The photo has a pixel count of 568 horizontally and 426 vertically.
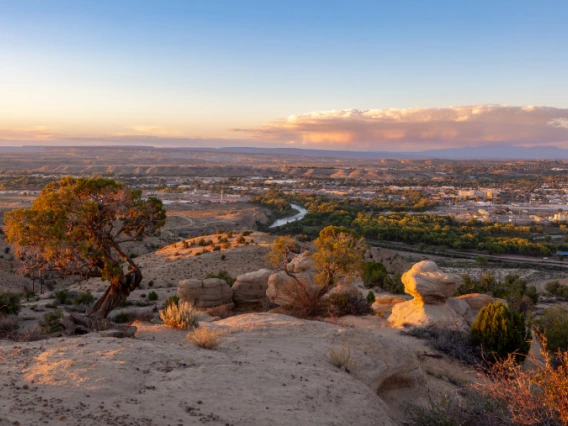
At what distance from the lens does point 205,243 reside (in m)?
39.5

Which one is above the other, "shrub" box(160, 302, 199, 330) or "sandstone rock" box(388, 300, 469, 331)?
"shrub" box(160, 302, 199, 330)

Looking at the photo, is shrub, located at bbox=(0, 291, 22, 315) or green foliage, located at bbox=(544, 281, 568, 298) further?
green foliage, located at bbox=(544, 281, 568, 298)

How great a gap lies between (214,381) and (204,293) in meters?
11.2

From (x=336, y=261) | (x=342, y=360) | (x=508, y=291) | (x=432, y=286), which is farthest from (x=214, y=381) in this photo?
(x=508, y=291)

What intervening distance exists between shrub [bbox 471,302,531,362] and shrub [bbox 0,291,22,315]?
15.4 metres

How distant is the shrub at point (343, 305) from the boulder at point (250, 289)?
2.93m

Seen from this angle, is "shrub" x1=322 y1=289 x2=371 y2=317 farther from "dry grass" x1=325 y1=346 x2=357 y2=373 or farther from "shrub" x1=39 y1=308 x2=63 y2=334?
"shrub" x1=39 y1=308 x2=63 y2=334

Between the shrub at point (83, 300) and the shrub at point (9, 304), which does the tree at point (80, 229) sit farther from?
the shrub at point (83, 300)

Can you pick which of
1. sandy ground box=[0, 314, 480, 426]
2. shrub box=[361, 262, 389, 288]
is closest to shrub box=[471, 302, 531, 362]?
sandy ground box=[0, 314, 480, 426]

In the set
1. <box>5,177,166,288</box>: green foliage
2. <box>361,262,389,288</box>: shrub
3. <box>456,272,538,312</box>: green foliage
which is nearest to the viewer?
<box>5,177,166,288</box>: green foliage

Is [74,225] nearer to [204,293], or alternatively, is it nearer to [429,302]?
[204,293]

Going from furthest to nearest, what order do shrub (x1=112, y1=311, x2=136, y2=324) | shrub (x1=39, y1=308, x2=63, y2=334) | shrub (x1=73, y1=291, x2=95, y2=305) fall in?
shrub (x1=73, y1=291, x2=95, y2=305), shrub (x1=112, y1=311, x2=136, y2=324), shrub (x1=39, y1=308, x2=63, y2=334)

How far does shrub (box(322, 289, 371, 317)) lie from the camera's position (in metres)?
17.0

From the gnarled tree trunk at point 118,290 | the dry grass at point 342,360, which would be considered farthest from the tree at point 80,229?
the dry grass at point 342,360
